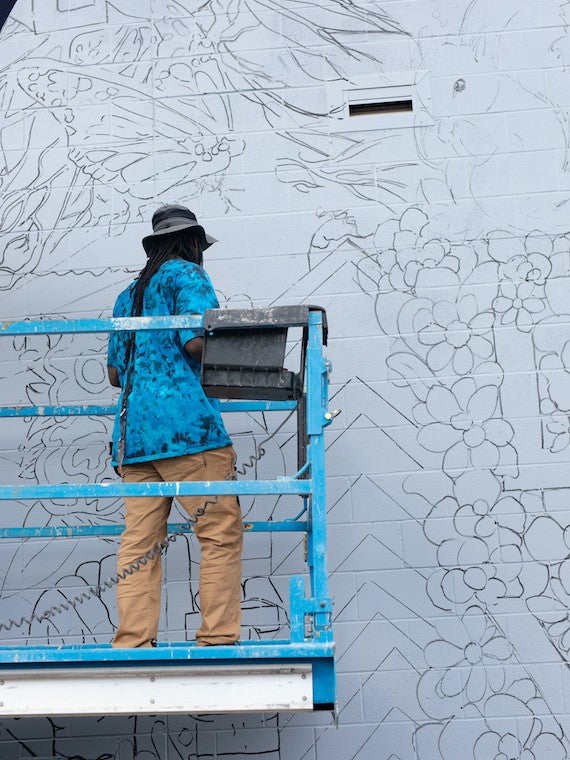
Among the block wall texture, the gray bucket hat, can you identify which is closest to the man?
the gray bucket hat

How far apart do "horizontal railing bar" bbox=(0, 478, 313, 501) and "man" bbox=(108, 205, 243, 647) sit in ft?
1.20

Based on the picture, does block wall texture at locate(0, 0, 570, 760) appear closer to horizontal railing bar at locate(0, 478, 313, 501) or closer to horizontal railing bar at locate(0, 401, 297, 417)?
horizontal railing bar at locate(0, 401, 297, 417)

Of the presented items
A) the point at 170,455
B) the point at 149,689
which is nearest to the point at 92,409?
the point at 170,455

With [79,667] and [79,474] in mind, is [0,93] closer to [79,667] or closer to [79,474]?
[79,474]

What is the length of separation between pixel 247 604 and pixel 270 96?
2661mm

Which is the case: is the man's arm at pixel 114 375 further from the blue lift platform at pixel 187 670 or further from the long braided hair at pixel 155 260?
the blue lift platform at pixel 187 670

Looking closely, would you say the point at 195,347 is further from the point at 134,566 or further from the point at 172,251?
the point at 134,566

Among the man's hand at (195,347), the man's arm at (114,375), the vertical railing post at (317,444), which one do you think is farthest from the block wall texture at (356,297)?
the vertical railing post at (317,444)

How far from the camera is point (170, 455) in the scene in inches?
154

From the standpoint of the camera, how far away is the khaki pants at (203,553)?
384 centimetres

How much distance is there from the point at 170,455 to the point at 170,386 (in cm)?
27

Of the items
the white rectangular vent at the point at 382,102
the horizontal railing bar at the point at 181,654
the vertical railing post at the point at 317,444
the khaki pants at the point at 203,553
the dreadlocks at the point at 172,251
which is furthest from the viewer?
the white rectangular vent at the point at 382,102

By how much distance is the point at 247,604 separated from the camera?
5.06 m

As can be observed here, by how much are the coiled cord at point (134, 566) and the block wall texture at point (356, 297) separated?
0.05 metres
